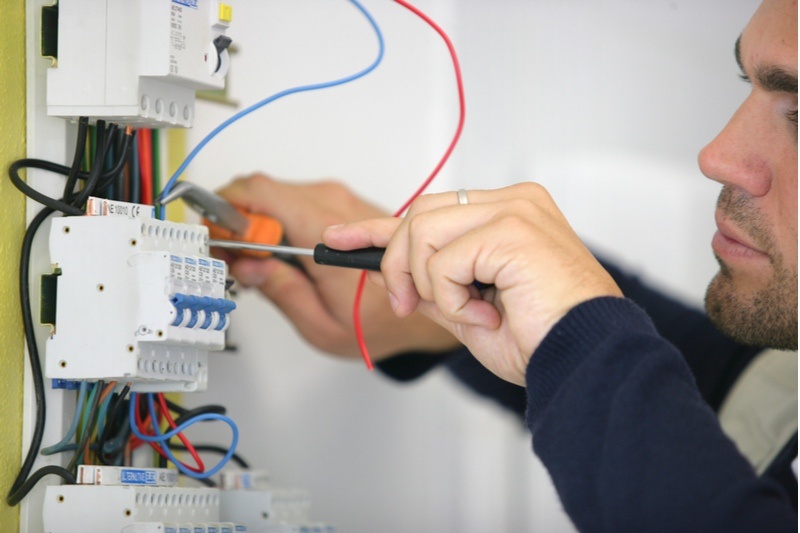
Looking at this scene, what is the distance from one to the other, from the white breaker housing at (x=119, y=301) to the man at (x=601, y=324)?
0.17 metres

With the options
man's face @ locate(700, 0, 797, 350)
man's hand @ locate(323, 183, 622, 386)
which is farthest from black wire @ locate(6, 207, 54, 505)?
man's face @ locate(700, 0, 797, 350)

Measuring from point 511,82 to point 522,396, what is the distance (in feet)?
1.98

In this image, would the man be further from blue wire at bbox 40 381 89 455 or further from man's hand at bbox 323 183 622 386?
blue wire at bbox 40 381 89 455

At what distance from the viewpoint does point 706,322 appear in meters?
1.81

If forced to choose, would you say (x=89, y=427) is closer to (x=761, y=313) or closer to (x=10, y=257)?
(x=10, y=257)

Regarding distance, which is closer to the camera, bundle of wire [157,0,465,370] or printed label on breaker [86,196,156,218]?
printed label on breaker [86,196,156,218]

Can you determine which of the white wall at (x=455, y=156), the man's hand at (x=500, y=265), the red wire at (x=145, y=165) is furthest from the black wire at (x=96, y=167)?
the white wall at (x=455, y=156)

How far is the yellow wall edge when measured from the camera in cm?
92

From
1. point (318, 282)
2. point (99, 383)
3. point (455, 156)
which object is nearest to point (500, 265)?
point (99, 383)

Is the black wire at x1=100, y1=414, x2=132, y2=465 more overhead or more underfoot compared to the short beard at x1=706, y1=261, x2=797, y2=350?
more underfoot

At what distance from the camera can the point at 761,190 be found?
1134 mm

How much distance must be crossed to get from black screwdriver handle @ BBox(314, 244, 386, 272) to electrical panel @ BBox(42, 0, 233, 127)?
247 millimetres

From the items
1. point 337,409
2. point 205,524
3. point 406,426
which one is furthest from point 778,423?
point 205,524

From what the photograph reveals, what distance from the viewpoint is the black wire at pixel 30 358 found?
3.06 feet
